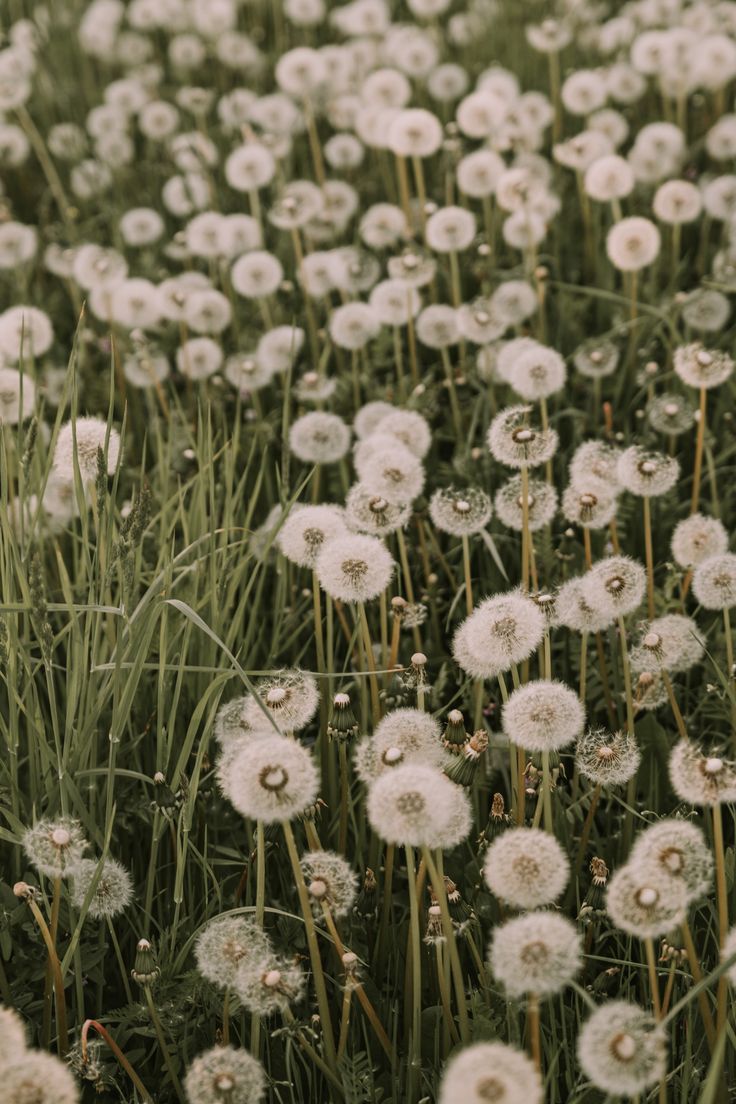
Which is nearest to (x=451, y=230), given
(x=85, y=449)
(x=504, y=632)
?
(x=85, y=449)

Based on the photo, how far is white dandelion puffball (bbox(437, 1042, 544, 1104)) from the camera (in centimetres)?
127

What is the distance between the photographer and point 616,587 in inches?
81.6

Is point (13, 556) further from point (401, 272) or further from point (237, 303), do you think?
point (237, 303)

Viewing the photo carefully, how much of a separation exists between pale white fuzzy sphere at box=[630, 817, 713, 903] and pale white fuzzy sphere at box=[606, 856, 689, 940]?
0.01 metres

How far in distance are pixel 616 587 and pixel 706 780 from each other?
0.50 m

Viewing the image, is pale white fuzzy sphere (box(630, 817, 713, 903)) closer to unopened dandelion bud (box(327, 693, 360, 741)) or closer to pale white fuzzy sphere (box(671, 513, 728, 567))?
unopened dandelion bud (box(327, 693, 360, 741))

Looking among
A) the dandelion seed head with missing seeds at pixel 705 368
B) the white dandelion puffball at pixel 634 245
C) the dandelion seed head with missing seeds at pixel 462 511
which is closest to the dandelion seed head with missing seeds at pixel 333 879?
the dandelion seed head with missing seeds at pixel 462 511

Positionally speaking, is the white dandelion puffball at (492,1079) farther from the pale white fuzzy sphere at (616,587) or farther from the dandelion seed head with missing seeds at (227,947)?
the pale white fuzzy sphere at (616,587)

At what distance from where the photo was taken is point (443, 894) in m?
1.68

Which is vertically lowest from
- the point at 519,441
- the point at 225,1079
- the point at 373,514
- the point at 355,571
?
the point at 225,1079

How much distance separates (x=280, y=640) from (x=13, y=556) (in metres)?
0.74

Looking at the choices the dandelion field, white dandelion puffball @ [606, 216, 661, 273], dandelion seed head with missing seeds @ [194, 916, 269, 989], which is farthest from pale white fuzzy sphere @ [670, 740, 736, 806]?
white dandelion puffball @ [606, 216, 661, 273]

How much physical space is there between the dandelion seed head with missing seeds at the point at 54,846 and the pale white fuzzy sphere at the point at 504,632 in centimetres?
70

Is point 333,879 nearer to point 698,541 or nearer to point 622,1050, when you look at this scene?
point 622,1050
